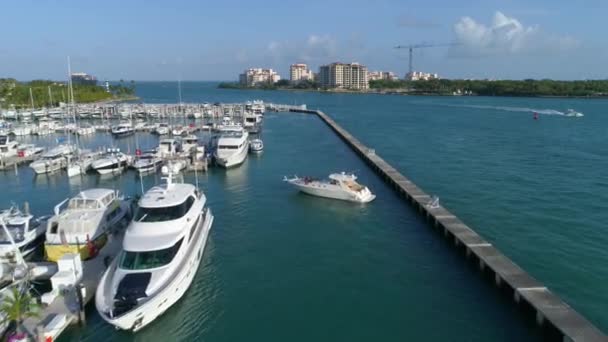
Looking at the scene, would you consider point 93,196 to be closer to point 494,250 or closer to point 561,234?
point 494,250

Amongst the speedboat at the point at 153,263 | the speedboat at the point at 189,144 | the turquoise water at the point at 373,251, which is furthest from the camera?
the speedboat at the point at 189,144

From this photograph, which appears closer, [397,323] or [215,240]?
[397,323]

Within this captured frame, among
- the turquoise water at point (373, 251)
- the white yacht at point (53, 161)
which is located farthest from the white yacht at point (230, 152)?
the white yacht at point (53, 161)

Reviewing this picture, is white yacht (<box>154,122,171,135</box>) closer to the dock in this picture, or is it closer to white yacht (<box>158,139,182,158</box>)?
white yacht (<box>158,139,182,158</box>)

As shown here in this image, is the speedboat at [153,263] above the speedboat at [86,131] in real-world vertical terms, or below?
below

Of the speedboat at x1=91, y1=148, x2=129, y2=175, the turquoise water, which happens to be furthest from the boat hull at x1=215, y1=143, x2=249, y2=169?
the speedboat at x1=91, y1=148, x2=129, y2=175

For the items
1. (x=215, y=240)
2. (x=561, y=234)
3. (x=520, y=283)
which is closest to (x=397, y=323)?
(x=520, y=283)

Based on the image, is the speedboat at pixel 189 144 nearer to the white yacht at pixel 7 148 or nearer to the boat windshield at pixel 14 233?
the white yacht at pixel 7 148

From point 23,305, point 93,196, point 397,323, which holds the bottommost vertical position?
point 397,323
